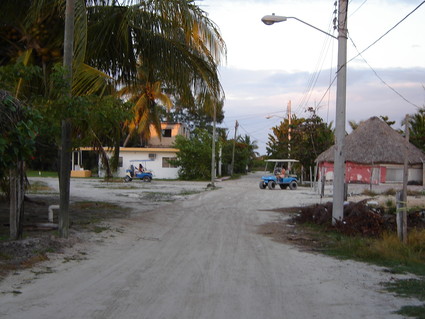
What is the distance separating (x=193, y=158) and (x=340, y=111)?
3896cm

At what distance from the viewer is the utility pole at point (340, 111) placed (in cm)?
1332

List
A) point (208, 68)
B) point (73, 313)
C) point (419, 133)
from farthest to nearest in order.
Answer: point (419, 133) < point (208, 68) < point (73, 313)

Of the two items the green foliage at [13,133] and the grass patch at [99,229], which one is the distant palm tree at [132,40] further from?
the green foliage at [13,133]

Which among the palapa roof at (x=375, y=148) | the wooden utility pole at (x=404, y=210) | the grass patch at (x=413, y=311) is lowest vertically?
the grass patch at (x=413, y=311)

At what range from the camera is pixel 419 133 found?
4206cm

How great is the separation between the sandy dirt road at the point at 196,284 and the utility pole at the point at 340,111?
2.82m

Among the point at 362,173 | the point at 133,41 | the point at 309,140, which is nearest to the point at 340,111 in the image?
the point at 133,41

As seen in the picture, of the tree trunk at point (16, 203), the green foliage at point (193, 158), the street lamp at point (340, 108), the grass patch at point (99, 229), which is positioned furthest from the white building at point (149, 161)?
the tree trunk at point (16, 203)

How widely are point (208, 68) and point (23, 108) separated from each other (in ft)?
23.6

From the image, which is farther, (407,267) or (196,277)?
(407,267)

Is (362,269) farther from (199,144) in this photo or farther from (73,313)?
(199,144)

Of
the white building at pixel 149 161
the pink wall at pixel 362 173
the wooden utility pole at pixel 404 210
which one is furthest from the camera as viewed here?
the white building at pixel 149 161

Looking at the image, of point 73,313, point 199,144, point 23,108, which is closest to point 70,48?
point 23,108

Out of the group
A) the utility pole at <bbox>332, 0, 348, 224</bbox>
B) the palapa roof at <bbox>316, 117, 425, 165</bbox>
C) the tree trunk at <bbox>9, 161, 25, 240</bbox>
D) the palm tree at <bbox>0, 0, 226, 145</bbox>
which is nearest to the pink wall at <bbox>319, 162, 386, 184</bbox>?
the palapa roof at <bbox>316, 117, 425, 165</bbox>
